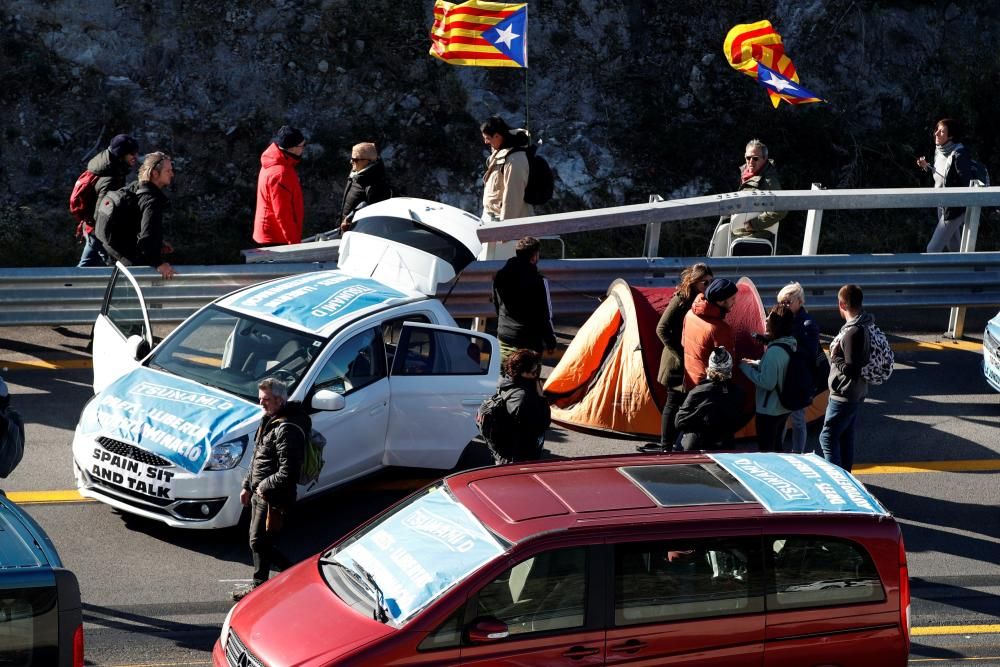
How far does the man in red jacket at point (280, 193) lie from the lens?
42.8 feet

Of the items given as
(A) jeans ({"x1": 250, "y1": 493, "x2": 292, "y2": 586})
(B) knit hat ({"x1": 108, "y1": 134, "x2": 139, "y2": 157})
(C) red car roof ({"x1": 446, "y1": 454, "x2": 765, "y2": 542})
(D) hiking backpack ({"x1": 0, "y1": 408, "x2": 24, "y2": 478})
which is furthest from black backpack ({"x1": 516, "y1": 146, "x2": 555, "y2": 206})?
(D) hiking backpack ({"x1": 0, "y1": 408, "x2": 24, "y2": 478})

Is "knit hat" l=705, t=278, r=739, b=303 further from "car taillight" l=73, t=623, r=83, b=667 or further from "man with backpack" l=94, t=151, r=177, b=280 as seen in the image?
"car taillight" l=73, t=623, r=83, b=667

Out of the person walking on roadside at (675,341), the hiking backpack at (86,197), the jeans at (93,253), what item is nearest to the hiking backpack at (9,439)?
the jeans at (93,253)

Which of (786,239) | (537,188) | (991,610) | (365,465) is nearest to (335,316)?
(365,465)

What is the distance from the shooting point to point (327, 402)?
932 centimetres

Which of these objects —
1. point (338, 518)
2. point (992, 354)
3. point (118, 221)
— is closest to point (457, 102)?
point (118, 221)

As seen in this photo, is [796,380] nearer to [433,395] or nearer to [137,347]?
[433,395]

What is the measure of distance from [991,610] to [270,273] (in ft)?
23.0

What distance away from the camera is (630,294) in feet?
37.6

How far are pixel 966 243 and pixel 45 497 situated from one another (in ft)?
31.3

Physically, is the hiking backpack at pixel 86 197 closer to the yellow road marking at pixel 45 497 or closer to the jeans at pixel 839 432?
the yellow road marking at pixel 45 497

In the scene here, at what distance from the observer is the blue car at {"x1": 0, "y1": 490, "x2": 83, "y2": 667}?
5988 mm

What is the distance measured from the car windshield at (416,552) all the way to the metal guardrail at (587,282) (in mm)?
4824

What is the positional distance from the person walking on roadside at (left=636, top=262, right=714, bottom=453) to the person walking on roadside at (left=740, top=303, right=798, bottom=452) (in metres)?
0.54
